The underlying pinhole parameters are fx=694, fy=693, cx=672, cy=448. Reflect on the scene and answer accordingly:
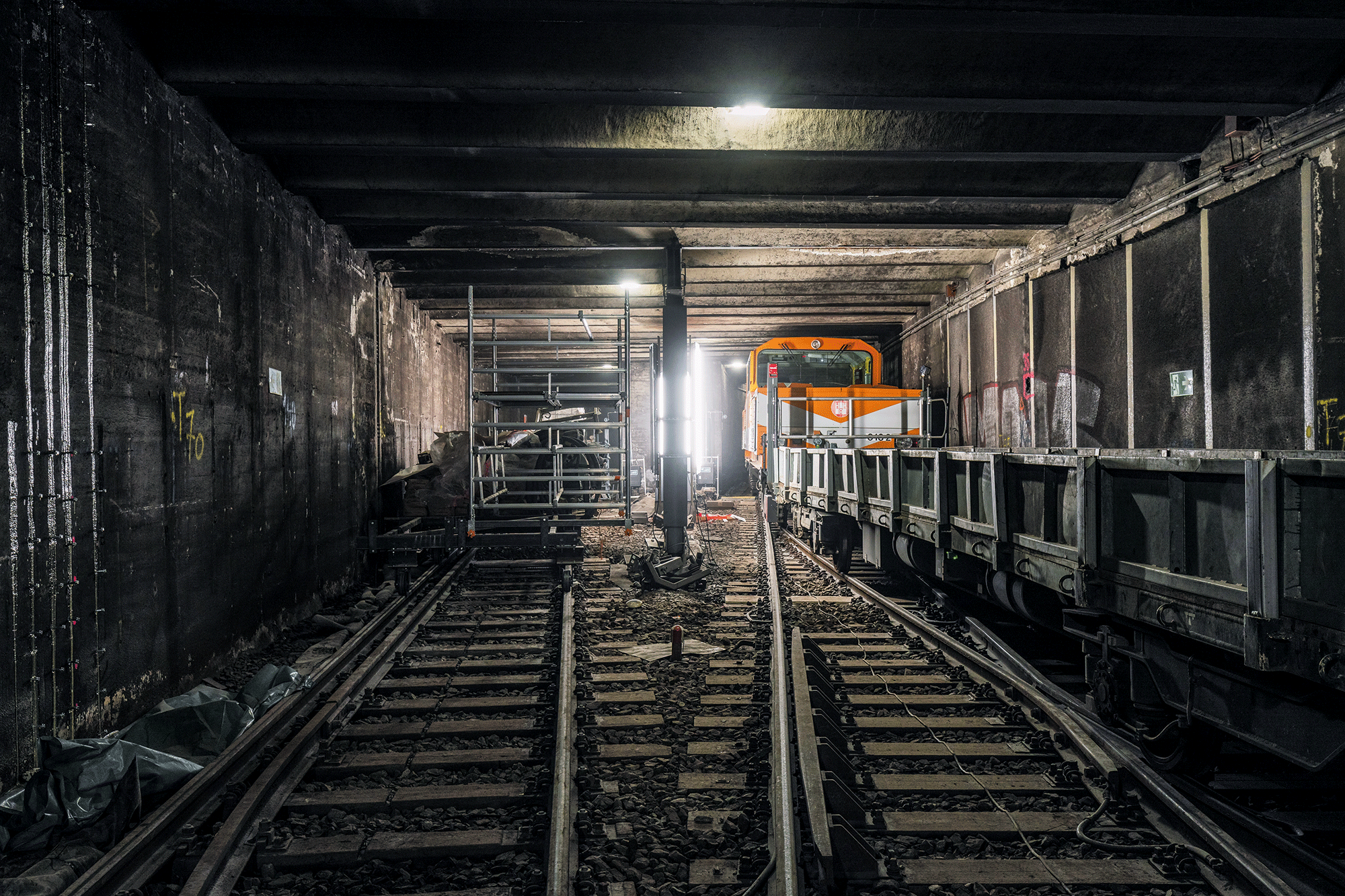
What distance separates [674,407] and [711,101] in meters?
5.00

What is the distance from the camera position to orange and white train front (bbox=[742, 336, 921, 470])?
12680 mm

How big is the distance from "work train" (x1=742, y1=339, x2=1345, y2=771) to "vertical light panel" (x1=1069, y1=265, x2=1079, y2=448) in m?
4.05

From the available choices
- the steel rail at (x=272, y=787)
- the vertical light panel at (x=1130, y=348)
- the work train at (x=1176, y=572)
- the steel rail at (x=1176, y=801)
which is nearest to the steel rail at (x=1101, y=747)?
the steel rail at (x=1176, y=801)

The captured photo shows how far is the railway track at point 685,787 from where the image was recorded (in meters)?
2.70

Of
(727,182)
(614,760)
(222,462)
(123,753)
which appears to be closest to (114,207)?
(222,462)

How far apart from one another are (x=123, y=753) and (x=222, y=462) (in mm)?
2851

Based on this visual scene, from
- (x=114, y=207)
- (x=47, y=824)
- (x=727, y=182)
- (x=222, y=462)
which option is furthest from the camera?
(x=727, y=182)

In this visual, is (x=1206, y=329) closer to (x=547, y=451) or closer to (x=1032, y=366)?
(x=1032, y=366)

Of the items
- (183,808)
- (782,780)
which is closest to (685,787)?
(782,780)

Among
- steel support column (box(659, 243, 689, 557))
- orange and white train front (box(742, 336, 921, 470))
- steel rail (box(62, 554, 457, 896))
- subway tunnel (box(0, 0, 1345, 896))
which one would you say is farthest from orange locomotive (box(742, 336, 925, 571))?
steel rail (box(62, 554, 457, 896))

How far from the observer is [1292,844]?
273 cm

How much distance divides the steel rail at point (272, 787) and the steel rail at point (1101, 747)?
3.83m

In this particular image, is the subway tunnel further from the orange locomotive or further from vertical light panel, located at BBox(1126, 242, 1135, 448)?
the orange locomotive

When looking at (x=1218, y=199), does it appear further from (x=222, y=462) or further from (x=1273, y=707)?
(x=222, y=462)
